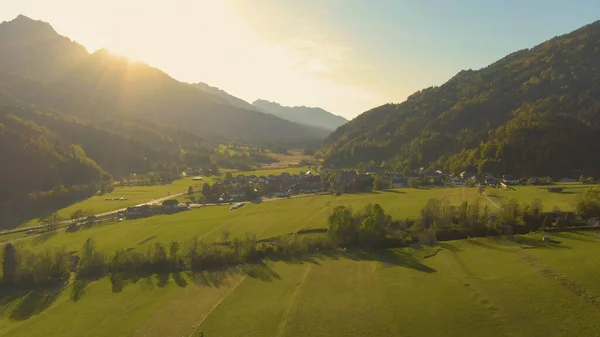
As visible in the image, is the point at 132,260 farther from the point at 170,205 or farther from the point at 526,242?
the point at 526,242

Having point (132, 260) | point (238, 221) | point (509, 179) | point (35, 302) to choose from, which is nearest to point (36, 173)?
point (238, 221)

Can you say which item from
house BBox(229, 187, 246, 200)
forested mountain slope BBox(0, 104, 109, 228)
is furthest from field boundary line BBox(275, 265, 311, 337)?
forested mountain slope BBox(0, 104, 109, 228)

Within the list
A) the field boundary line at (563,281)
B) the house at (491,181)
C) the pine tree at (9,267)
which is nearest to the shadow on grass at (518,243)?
the field boundary line at (563,281)

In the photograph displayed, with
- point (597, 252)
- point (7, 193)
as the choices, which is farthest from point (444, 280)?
point (7, 193)

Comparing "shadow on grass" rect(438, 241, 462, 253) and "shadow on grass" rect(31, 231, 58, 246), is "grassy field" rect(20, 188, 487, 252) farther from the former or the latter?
"shadow on grass" rect(438, 241, 462, 253)

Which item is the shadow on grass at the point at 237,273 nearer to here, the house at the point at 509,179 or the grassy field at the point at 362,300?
the grassy field at the point at 362,300

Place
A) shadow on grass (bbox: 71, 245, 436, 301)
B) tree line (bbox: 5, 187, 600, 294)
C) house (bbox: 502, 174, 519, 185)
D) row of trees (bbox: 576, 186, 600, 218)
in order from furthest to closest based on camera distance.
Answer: house (bbox: 502, 174, 519, 185) → row of trees (bbox: 576, 186, 600, 218) → tree line (bbox: 5, 187, 600, 294) → shadow on grass (bbox: 71, 245, 436, 301)
